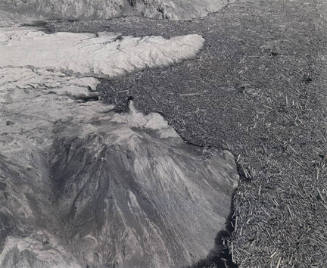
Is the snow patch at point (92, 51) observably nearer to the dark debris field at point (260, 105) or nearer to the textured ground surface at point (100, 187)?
the dark debris field at point (260, 105)

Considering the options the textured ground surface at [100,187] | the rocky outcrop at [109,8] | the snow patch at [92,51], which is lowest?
the textured ground surface at [100,187]

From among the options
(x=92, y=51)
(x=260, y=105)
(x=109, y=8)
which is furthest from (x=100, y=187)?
(x=109, y=8)

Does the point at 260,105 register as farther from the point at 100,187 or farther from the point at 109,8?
the point at 109,8

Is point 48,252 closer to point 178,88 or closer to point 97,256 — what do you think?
point 97,256

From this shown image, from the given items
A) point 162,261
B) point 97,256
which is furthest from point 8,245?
point 162,261

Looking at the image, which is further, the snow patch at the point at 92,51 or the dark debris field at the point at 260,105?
the snow patch at the point at 92,51

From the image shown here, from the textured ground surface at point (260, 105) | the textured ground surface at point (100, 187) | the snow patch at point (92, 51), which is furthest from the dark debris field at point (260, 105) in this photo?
the textured ground surface at point (100, 187)
